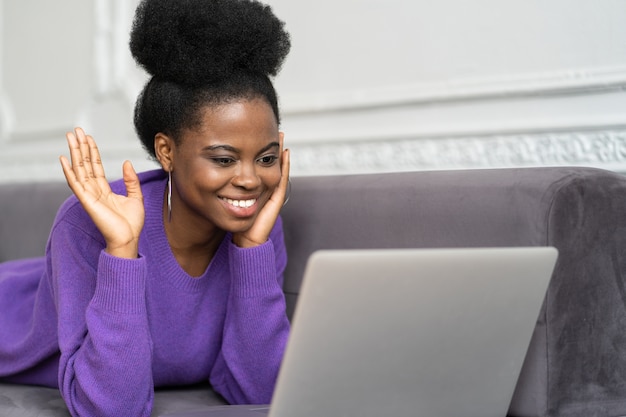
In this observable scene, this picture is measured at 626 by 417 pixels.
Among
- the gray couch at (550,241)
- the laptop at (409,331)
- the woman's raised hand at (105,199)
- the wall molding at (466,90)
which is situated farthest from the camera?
the wall molding at (466,90)

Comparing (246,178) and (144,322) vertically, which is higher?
(246,178)

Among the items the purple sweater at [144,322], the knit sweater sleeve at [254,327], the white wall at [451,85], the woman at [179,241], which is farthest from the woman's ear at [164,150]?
the white wall at [451,85]

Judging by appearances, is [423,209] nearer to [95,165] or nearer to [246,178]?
[246,178]

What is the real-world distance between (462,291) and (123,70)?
2.35m

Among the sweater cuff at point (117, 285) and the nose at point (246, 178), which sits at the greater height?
the nose at point (246, 178)

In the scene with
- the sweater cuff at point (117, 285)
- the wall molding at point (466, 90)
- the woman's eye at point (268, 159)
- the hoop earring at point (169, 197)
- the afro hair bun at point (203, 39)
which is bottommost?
the sweater cuff at point (117, 285)

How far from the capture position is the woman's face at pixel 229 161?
61.9 inches

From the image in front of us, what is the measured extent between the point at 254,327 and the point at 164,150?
40 centimetres

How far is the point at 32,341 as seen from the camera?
1.82 m

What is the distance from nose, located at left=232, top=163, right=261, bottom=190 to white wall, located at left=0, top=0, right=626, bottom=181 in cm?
75

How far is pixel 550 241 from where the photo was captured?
1416 mm

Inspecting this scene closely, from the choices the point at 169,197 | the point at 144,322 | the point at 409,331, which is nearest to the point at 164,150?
the point at 169,197

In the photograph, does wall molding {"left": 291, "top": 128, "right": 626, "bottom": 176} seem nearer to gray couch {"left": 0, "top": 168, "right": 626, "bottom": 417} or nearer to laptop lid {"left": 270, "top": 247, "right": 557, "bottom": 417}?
gray couch {"left": 0, "top": 168, "right": 626, "bottom": 417}

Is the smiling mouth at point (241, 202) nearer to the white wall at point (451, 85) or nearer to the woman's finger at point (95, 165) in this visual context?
→ the woman's finger at point (95, 165)
